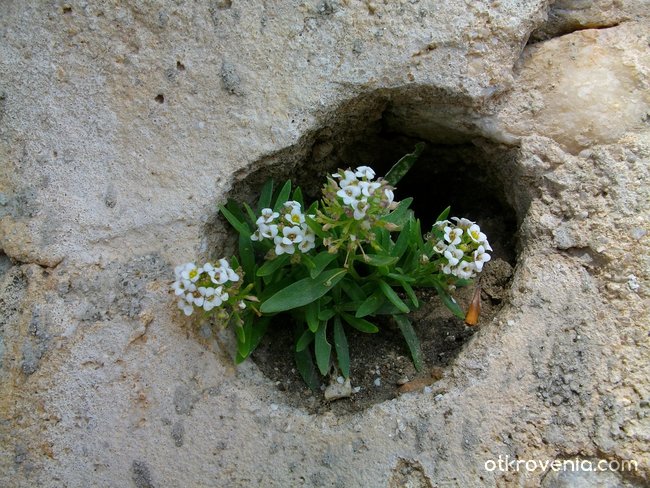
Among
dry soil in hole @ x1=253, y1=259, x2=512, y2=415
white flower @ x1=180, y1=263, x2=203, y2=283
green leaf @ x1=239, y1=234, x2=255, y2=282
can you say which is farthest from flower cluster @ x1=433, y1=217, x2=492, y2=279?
white flower @ x1=180, y1=263, x2=203, y2=283

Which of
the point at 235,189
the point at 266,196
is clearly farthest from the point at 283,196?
the point at 235,189

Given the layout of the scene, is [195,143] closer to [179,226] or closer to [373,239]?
[179,226]

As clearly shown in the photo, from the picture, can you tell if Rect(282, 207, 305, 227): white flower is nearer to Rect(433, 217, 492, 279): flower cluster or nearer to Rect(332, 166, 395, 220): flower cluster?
Rect(332, 166, 395, 220): flower cluster

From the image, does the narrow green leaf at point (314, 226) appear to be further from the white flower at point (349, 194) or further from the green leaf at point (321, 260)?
the white flower at point (349, 194)

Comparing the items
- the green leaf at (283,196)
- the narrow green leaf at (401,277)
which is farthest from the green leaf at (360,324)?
the green leaf at (283,196)

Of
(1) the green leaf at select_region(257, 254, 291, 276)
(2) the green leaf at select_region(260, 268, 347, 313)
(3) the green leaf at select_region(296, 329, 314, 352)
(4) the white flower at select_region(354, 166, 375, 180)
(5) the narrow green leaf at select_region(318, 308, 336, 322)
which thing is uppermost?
(4) the white flower at select_region(354, 166, 375, 180)

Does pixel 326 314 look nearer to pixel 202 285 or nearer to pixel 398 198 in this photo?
pixel 202 285

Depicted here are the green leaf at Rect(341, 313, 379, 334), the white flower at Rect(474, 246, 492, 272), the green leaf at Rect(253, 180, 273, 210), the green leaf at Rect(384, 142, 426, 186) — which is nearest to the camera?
the white flower at Rect(474, 246, 492, 272)

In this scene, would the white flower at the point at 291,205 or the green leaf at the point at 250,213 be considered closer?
the white flower at the point at 291,205
